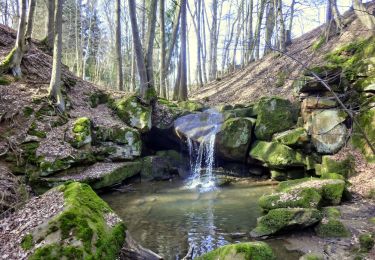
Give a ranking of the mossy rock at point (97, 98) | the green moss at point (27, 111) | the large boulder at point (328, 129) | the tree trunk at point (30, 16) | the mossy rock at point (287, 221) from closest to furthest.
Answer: the mossy rock at point (287, 221)
the green moss at point (27, 111)
the large boulder at point (328, 129)
the tree trunk at point (30, 16)
the mossy rock at point (97, 98)

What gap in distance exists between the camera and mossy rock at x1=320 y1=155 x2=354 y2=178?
11.4 meters

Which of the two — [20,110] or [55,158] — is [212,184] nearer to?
[55,158]

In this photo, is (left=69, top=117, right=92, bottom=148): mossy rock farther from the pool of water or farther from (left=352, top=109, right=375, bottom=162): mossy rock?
(left=352, top=109, right=375, bottom=162): mossy rock

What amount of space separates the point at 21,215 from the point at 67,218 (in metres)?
1.39

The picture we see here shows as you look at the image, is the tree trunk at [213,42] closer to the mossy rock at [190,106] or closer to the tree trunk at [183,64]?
the tree trunk at [183,64]

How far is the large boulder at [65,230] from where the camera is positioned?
481 centimetres

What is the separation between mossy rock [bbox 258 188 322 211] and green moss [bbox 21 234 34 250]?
19.7 ft

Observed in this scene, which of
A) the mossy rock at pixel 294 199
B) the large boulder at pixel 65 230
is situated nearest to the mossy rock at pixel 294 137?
the mossy rock at pixel 294 199

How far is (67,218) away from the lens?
5215 mm

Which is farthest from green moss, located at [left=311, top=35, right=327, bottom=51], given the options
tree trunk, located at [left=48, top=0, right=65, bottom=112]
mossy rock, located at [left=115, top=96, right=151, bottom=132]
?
tree trunk, located at [left=48, top=0, right=65, bottom=112]

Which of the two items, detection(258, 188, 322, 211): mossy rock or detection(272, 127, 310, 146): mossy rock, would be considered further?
detection(272, 127, 310, 146): mossy rock

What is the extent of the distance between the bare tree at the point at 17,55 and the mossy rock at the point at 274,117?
991 cm

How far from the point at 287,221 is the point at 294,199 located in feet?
3.95

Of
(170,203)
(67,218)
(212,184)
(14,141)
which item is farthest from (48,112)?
(67,218)
